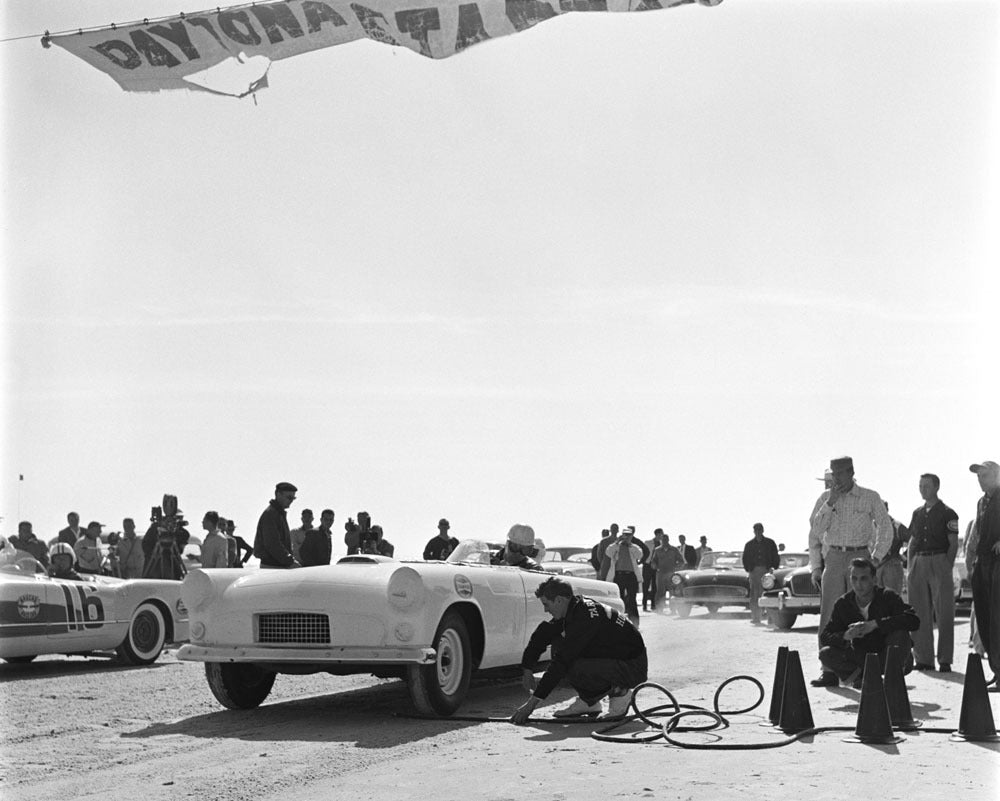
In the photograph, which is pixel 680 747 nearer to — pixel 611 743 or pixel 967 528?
pixel 611 743

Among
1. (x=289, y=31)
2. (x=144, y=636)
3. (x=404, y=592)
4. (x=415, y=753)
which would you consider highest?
(x=289, y=31)

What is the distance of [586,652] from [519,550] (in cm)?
243

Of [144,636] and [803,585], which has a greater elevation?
[803,585]

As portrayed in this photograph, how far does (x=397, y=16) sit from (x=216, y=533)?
31.1ft

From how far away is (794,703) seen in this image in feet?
26.1

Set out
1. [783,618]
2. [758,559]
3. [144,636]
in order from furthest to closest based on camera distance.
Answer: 1. [758,559]
2. [783,618]
3. [144,636]

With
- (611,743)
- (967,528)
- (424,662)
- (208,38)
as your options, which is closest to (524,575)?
(424,662)

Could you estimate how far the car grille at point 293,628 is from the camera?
341 inches

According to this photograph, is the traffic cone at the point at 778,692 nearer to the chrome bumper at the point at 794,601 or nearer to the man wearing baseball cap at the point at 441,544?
the man wearing baseball cap at the point at 441,544

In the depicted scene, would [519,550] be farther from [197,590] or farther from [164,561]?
[164,561]

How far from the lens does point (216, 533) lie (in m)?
16.6

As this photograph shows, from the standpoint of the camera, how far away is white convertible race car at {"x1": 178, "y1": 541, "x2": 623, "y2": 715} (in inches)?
337

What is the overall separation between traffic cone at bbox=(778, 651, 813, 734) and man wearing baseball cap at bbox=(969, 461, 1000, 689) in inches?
116

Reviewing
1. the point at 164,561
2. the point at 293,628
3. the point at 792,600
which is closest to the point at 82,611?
the point at 164,561
